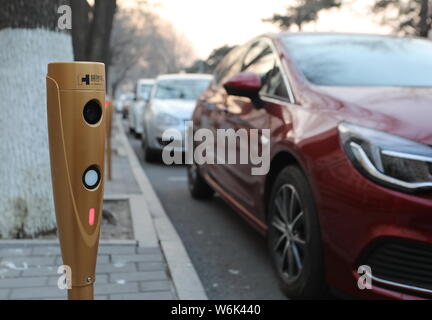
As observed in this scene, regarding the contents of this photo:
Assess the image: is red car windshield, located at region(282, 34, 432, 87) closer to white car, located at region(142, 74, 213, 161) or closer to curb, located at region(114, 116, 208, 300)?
curb, located at region(114, 116, 208, 300)

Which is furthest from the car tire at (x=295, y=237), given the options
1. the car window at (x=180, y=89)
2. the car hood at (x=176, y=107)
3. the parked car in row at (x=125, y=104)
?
the parked car in row at (x=125, y=104)

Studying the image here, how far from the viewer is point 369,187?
8.20 ft

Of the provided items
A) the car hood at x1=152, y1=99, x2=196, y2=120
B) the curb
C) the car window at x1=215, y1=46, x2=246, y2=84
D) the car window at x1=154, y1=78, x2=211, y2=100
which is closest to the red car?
the curb

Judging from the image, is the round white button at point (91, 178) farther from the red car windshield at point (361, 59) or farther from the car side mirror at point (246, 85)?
the car side mirror at point (246, 85)

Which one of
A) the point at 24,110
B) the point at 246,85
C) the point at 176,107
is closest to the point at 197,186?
the point at 246,85

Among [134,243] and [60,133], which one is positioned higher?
[60,133]

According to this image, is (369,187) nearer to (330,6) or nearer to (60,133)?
(60,133)

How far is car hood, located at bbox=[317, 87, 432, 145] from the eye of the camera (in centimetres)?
258

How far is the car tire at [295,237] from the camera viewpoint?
9.53 ft

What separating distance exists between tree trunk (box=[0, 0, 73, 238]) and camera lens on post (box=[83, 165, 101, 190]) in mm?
2206
